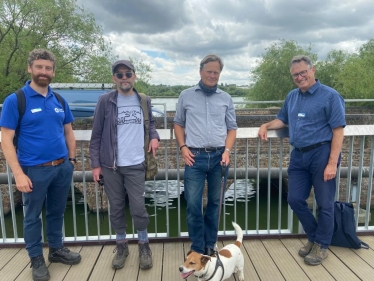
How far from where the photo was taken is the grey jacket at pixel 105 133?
2318mm

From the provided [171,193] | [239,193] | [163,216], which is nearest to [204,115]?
[163,216]

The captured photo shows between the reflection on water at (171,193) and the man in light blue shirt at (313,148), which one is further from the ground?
the man in light blue shirt at (313,148)

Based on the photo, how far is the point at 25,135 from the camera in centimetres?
214

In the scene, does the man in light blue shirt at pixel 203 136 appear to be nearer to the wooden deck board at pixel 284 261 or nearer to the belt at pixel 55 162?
the wooden deck board at pixel 284 261

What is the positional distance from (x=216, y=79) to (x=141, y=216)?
1.25m

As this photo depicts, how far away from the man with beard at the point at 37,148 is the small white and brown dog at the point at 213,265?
1144 mm

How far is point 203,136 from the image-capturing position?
2393 mm

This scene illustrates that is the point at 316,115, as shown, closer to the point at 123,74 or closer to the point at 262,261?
the point at 262,261

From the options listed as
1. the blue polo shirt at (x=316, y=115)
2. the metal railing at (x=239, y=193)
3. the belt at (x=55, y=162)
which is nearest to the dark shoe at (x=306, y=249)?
the metal railing at (x=239, y=193)

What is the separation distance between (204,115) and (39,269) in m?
1.74

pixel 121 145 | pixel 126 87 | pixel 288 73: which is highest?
pixel 288 73

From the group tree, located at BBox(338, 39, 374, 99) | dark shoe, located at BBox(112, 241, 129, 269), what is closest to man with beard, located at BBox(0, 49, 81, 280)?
dark shoe, located at BBox(112, 241, 129, 269)

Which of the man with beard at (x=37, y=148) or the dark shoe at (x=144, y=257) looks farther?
the dark shoe at (x=144, y=257)

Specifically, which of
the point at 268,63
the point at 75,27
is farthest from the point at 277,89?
the point at 75,27
